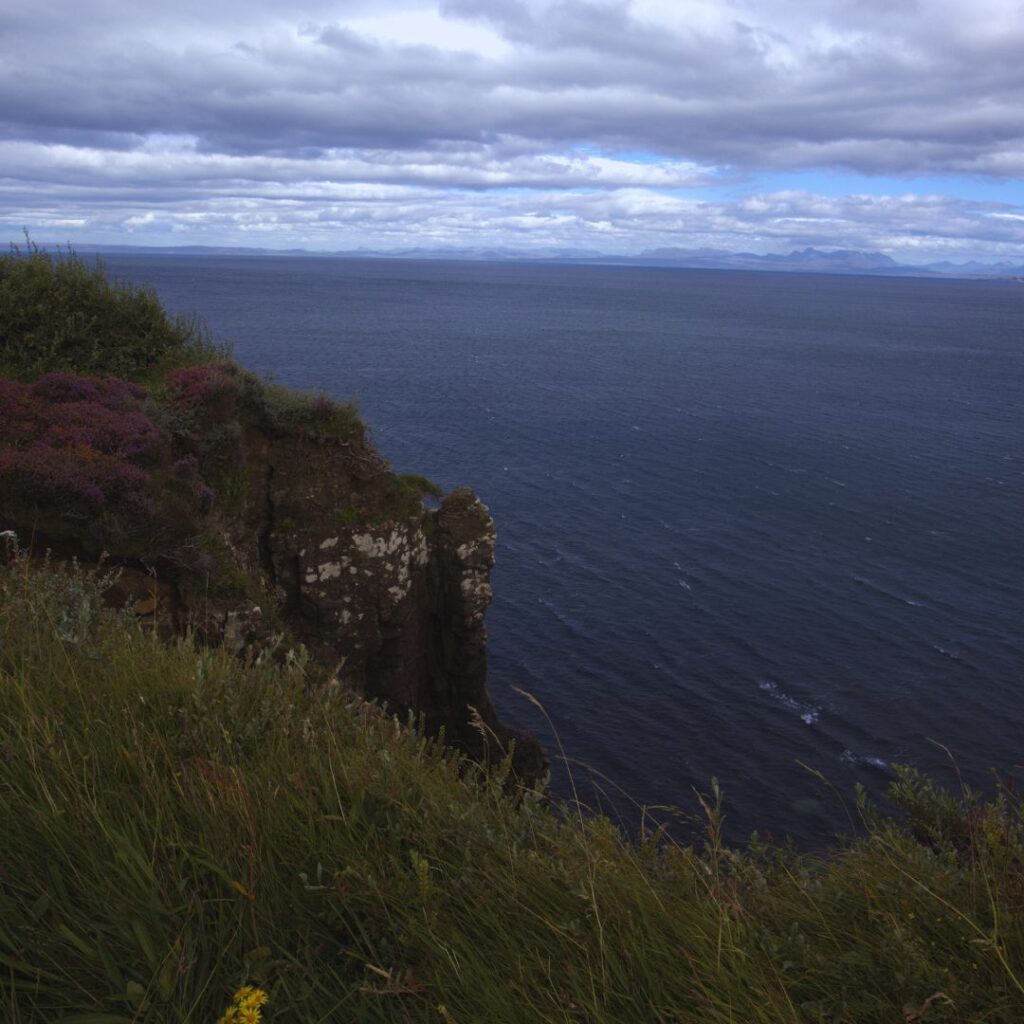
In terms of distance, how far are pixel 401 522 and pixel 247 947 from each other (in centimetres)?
1714

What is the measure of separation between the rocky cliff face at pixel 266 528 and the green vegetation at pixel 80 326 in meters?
2.43

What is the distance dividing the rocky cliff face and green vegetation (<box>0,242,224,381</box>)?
2.43 m

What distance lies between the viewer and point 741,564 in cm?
4347

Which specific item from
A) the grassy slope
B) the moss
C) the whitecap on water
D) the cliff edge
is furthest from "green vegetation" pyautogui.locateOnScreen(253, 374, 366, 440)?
the whitecap on water

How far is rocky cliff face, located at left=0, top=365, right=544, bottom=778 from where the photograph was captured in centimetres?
1434

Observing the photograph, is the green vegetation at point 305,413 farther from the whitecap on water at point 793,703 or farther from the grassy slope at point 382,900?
the whitecap on water at point 793,703

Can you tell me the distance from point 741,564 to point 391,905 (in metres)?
41.1

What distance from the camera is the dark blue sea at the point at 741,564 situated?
1188 inches

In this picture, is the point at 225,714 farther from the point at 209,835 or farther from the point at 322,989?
the point at 322,989

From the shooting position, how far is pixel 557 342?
128125 mm

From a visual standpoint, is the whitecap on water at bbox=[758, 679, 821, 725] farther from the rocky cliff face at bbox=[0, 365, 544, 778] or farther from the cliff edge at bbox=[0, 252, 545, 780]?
the cliff edge at bbox=[0, 252, 545, 780]

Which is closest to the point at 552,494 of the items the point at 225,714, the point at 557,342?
the point at 225,714

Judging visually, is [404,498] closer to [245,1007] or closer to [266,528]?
[266,528]

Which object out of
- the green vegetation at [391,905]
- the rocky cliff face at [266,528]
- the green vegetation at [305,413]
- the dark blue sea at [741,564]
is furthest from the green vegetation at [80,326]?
the green vegetation at [391,905]
